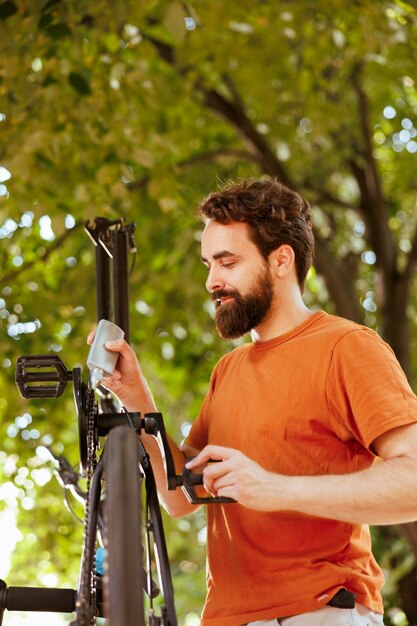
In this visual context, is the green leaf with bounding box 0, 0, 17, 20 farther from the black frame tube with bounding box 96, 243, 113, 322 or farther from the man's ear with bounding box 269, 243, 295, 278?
the man's ear with bounding box 269, 243, 295, 278

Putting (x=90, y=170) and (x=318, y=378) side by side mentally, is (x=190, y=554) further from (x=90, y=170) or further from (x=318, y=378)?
(x=318, y=378)

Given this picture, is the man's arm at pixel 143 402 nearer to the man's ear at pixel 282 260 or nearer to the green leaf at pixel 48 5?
the man's ear at pixel 282 260

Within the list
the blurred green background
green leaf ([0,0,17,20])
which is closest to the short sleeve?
the blurred green background

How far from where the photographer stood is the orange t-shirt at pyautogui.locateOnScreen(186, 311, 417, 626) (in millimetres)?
1783

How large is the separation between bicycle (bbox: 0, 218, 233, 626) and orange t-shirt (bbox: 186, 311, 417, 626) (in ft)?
0.73

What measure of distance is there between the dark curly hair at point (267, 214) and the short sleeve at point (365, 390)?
314 millimetres

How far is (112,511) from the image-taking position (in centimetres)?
131

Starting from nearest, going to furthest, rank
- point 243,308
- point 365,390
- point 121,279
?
point 365,390 → point 243,308 → point 121,279

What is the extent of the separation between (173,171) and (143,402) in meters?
2.66

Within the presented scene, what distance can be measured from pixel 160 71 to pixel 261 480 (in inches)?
180

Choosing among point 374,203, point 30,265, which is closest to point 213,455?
point 30,265

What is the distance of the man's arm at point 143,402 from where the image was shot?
78.5 inches

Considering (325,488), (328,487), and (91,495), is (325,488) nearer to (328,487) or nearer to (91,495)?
(328,487)

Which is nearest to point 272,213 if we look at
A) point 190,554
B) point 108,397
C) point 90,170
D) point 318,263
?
point 108,397
